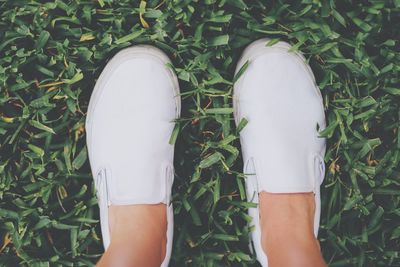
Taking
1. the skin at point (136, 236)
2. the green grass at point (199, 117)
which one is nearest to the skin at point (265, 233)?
the skin at point (136, 236)

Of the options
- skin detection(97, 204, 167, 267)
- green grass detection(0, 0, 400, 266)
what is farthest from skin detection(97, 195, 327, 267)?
green grass detection(0, 0, 400, 266)

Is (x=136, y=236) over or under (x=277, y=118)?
under

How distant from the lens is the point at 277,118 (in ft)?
5.60

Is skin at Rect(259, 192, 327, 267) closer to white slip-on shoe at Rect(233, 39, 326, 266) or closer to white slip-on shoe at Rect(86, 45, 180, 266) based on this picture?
white slip-on shoe at Rect(233, 39, 326, 266)

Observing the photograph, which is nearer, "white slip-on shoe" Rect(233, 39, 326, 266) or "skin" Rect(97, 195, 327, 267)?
"skin" Rect(97, 195, 327, 267)

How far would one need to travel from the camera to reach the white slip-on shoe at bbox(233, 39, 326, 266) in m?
1.68

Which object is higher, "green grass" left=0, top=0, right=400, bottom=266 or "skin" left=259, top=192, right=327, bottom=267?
"green grass" left=0, top=0, right=400, bottom=266

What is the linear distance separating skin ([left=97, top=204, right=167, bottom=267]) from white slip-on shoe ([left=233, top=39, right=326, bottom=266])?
260 millimetres

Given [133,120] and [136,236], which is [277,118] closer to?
[133,120]

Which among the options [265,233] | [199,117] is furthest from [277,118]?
[265,233]

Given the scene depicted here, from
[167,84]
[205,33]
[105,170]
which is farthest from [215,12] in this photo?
[105,170]

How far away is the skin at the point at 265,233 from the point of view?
4.99 ft

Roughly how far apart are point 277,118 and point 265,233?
0.31m

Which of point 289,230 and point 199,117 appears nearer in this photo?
point 289,230
